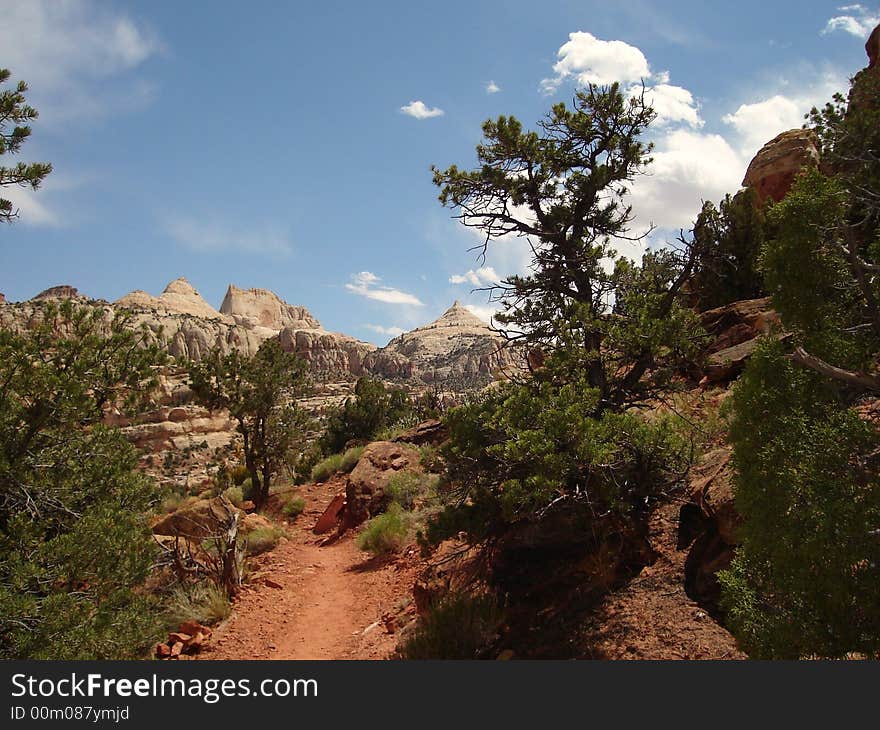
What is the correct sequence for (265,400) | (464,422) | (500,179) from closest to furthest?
1. (464,422)
2. (500,179)
3. (265,400)

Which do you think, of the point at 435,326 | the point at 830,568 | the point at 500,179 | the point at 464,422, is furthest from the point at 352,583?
the point at 435,326

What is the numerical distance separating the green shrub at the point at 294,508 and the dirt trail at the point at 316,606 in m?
3.84

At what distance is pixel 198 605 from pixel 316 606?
2002 mm

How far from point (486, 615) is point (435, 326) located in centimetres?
14640

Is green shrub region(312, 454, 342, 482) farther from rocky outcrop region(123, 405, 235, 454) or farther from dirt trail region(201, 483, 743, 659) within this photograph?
rocky outcrop region(123, 405, 235, 454)

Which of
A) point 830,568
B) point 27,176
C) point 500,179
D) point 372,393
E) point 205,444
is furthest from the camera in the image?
point 205,444

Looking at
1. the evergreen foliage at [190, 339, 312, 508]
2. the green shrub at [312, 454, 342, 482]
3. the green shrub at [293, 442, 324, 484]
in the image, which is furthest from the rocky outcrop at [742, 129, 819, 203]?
the green shrub at [293, 442, 324, 484]

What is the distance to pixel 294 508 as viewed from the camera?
17469 mm

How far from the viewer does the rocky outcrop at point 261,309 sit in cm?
16500

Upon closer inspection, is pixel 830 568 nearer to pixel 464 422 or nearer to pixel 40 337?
pixel 464 422

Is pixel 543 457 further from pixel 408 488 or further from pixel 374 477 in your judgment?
pixel 374 477

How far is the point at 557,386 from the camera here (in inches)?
270

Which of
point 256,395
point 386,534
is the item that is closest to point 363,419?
point 256,395

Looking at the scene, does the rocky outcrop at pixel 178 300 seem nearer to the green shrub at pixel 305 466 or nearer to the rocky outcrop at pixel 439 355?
the rocky outcrop at pixel 439 355
